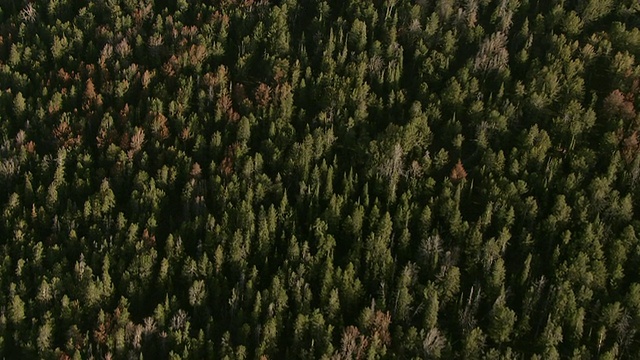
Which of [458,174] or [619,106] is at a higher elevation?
[619,106]

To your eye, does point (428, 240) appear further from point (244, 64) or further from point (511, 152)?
point (244, 64)

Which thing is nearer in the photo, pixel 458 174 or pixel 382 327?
pixel 382 327

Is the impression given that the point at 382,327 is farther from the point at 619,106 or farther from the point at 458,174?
the point at 619,106

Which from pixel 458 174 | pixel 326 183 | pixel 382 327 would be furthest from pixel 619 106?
pixel 382 327

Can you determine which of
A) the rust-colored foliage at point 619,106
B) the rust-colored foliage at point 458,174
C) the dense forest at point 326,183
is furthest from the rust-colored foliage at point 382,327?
the rust-colored foliage at point 619,106

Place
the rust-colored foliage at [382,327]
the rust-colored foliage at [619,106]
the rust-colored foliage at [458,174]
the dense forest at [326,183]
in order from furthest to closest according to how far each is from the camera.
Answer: the rust-colored foliage at [619,106], the rust-colored foliage at [458,174], the dense forest at [326,183], the rust-colored foliage at [382,327]

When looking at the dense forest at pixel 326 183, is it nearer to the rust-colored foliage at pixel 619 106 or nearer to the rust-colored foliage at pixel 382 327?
the rust-colored foliage at pixel 382 327

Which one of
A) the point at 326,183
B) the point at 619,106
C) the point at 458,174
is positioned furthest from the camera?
the point at 619,106

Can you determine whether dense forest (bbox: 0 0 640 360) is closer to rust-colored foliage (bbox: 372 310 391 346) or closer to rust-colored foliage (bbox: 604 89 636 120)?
rust-colored foliage (bbox: 372 310 391 346)

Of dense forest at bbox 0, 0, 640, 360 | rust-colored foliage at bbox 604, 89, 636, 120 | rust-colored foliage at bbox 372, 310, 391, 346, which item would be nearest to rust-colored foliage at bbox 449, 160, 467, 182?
dense forest at bbox 0, 0, 640, 360
